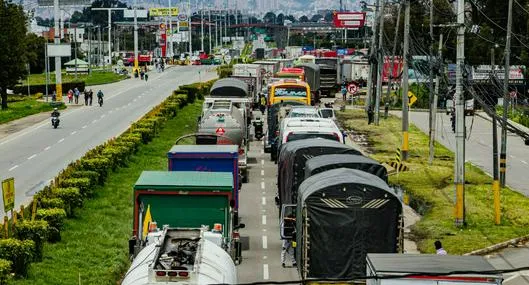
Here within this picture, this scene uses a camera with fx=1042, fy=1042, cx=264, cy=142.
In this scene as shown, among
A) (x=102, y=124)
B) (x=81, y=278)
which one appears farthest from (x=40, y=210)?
(x=102, y=124)

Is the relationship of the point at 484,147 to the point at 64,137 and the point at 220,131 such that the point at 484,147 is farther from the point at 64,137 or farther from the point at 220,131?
the point at 220,131

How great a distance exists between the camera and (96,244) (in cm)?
2528

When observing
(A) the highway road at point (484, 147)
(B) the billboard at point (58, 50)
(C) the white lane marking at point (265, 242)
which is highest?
(B) the billboard at point (58, 50)

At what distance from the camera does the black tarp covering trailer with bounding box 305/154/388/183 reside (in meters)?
23.3

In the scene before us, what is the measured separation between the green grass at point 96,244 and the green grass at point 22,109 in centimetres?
2872

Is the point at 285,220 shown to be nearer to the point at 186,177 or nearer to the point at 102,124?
the point at 186,177

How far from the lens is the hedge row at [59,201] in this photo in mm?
21188

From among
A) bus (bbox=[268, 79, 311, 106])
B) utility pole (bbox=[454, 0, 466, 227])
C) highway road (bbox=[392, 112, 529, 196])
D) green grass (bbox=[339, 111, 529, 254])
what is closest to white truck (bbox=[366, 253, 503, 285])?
green grass (bbox=[339, 111, 529, 254])

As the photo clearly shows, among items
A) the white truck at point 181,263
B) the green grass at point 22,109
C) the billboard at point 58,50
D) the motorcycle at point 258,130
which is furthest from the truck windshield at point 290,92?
the white truck at point 181,263

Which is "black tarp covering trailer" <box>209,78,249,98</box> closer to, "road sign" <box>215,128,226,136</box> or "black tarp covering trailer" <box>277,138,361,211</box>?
"road sign" <box>215,128,226,136</box>

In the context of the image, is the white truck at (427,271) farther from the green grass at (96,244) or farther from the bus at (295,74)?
the bus at (295,74)

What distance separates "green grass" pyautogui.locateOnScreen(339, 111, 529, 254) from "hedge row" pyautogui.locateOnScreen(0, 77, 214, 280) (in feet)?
31.5

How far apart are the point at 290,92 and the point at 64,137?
1437 cm

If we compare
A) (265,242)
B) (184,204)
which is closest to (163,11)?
(265,242)
